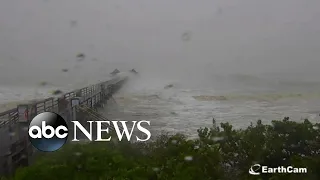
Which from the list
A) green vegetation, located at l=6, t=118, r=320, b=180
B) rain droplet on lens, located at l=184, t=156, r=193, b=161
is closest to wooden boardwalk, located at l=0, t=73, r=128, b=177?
green vegetation, located at l=6, t=118, r=320, b=180

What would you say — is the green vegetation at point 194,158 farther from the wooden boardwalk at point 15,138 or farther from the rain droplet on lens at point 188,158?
the wooden boardwalk at point 15,138

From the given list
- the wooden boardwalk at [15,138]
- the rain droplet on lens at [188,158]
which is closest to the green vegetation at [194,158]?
the rain droplet on lens at [188,158]

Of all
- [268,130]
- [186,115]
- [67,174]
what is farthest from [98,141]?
[186,115]

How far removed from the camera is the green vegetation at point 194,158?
5.70 m

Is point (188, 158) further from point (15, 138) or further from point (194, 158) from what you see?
point (15, 138)

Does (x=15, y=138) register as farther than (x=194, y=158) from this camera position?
Yes

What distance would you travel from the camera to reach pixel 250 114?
19.5m

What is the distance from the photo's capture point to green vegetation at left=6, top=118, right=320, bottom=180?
5699mm

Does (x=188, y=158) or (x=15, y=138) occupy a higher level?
(x=15, y=138)

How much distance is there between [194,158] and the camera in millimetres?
6273

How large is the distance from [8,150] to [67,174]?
3.46m

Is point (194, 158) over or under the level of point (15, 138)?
under

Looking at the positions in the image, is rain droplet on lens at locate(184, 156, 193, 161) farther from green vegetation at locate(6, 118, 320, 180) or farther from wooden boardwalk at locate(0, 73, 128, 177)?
wooden boardwalk at locate(0, 73, 128, 177)

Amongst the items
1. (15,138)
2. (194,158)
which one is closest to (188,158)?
(194,158)
